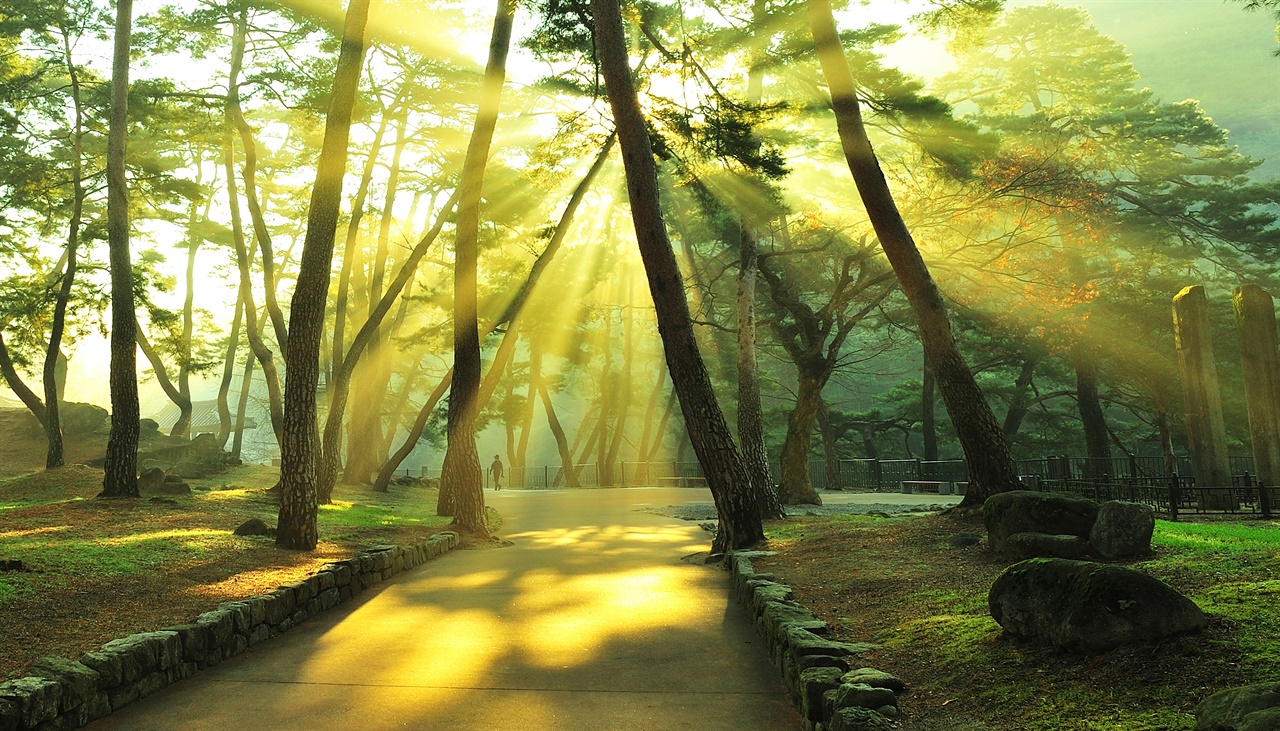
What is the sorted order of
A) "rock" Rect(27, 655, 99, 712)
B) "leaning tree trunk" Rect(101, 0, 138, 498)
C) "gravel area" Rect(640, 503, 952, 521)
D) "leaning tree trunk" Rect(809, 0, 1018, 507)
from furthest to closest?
1. "gravel area" Rect(640, 503, 952, 521)
2. "leaning tree trunk" Rect(101, 0, 138, 498)
3. "leaning tree trunk" Rect(809, 0, 1018, 507)
4. "rock" Rect(27, 655, 99, 712)

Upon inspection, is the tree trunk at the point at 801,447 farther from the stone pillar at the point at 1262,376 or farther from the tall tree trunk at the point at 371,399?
the tall tree trunk at the point at 371,399

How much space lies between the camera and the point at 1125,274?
25.9m

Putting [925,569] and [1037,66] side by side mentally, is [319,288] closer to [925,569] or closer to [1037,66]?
[925,569]

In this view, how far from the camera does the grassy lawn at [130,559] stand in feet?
19.8

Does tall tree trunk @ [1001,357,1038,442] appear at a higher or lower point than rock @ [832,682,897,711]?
higher

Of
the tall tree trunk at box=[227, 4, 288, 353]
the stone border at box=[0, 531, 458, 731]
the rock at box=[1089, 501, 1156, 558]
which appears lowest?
the stone border at box=[0, 531, 458, 731]

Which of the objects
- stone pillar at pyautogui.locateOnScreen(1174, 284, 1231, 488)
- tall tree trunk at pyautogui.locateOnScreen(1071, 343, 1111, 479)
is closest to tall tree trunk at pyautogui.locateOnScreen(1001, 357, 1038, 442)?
tall tree trunk at pyautogui.locateOnScreen(1071, 343, 1111, 479)

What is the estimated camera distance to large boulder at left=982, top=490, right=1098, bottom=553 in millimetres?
7227

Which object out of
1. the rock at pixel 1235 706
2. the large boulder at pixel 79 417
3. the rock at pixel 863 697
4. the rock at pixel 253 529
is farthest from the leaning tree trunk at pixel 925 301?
the large boulder at pixel 79 417

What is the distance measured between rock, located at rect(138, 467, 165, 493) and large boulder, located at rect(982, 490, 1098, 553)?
14.9 metres

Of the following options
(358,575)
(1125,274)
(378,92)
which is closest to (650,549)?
(358,575)

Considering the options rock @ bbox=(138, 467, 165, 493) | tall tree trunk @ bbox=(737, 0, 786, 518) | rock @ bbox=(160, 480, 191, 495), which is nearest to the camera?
tall tree trunk @ bbox=(737, 0, 786, 518)

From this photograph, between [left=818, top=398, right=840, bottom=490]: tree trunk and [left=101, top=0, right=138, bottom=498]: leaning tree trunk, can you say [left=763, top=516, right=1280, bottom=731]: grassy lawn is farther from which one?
[left=818, top=398, right=840, bottom=490]: tree trunk

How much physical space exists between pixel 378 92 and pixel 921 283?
15560 mm
